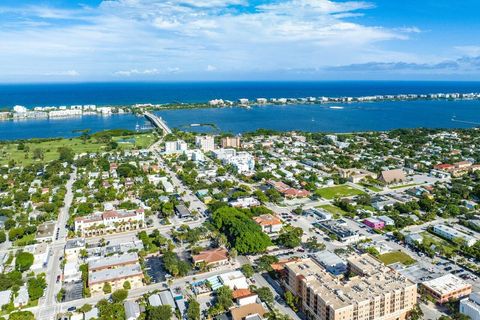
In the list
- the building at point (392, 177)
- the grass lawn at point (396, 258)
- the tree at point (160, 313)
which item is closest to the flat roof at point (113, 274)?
the tree at point (160, 313)

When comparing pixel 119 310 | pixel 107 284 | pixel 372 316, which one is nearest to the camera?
pixel 372 316

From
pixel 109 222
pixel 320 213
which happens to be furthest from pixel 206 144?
pixel 109 222

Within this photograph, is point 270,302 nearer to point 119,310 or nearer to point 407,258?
point 119,310

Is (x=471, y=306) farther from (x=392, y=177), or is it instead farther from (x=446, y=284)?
(x=392, y=177)

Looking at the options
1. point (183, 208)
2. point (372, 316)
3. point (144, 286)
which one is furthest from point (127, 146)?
point (372, 316)

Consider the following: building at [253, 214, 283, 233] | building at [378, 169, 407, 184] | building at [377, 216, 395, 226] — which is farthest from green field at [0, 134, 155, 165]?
building at [377, 216, 395, 226]

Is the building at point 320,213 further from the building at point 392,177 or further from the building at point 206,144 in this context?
the building at point 206,144

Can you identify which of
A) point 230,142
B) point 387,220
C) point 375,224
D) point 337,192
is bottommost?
point 375,224

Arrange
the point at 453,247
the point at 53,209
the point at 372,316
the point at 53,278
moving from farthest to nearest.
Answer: the point at 53,209, the point at 453,247, the point at 53,278, the point at 372,316
